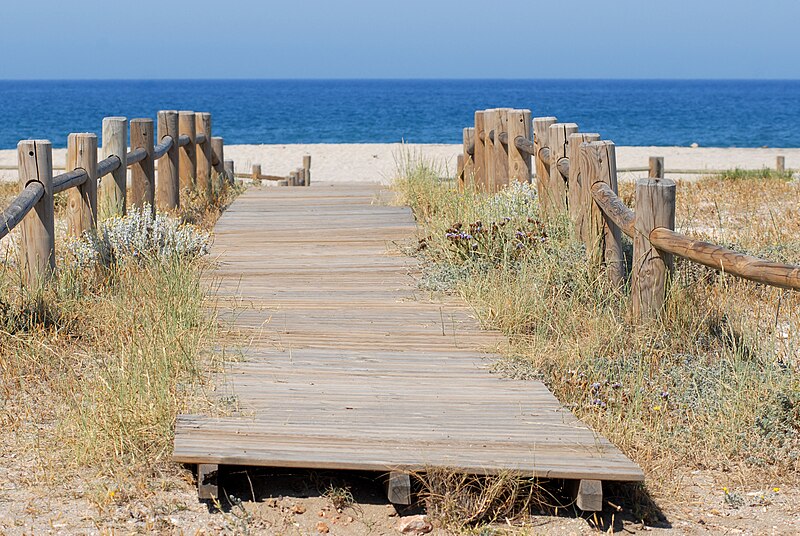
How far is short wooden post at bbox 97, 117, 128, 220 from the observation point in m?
8.53

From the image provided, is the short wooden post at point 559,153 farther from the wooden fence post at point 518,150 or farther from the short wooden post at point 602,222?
the wooden fence post at point 518,150

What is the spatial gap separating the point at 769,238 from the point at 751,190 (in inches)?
191

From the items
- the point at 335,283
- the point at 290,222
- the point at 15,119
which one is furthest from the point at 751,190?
→ the point at 15,119

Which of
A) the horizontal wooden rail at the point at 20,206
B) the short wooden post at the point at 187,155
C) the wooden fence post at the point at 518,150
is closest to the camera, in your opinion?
the horizontal wooden rail at the point at 20,206

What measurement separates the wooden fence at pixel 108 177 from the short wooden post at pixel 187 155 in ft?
0.04

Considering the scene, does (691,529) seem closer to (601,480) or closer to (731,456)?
(601,480)

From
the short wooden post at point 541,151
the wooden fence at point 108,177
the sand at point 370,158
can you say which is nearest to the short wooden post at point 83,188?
the wooden fence at point 108,177

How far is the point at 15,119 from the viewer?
248ft

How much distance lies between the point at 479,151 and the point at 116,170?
5315 millimetres

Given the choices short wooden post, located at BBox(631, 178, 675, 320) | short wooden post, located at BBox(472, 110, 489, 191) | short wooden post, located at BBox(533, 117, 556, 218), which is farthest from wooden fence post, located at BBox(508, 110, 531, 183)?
short wooden post, located at BBox(631, 178, 675, 320)

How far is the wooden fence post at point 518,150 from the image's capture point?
10312mm

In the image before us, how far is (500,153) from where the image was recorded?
11.3m

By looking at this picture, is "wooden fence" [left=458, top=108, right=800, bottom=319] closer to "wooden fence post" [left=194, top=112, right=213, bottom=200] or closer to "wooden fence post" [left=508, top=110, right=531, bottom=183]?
"wooden fence post" [left=508, top=110, right=531, bottom=183]

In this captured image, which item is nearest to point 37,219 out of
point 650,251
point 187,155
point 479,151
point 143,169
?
point 143,169
